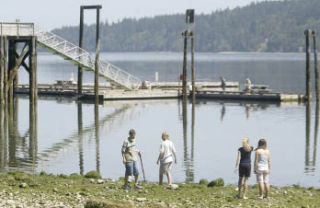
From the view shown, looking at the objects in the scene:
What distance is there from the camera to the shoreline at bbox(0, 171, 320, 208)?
70.4 feet

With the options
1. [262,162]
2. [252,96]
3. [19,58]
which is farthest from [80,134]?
[252,96]

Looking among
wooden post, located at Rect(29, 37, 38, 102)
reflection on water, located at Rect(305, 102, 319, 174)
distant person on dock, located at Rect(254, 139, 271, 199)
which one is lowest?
reflection on water, located at Rect(305, 102, 319, 174)

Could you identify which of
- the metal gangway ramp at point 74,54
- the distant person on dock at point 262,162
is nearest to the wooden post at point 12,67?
the metal gangway ramp at point 74,54

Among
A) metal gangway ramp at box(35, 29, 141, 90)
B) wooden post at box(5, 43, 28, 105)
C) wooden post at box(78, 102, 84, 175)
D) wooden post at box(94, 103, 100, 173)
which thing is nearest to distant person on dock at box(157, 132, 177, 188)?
wooden post at box(78, 102, 84, 175)

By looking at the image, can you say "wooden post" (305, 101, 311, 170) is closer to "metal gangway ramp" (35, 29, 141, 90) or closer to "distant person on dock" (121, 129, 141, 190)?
"distant person on dock" (121, 129, 141, 190)

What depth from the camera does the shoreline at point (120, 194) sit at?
21453 mm

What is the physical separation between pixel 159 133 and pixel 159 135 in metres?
0.94

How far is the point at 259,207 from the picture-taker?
844 inches

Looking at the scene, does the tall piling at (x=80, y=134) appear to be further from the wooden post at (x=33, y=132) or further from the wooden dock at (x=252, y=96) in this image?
the wooden dock at (x=252, y=96)

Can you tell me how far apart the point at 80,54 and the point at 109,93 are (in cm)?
415

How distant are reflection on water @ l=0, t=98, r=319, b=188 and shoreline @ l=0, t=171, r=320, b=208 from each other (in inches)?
154

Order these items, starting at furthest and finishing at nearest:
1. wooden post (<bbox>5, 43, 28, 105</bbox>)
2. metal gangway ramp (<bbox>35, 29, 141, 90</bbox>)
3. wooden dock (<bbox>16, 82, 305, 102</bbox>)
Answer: wooden dock (<bbox>16, 82, 305, 102</bbox>) < metal gangway ramp (<bbox>35, 29, 141, 90</bbox>) < wooden post (<bbox>5, 43, 28, 105</bbox>)

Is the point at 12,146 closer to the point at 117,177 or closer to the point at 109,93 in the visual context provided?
the point at 117,177

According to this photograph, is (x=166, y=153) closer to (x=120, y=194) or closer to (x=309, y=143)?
(x=120, y=194)
